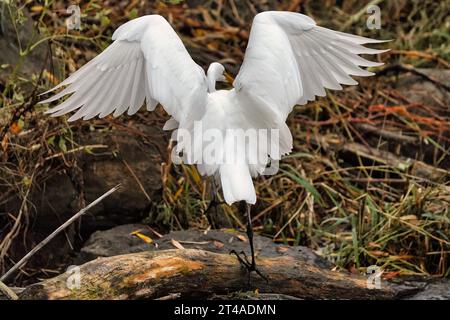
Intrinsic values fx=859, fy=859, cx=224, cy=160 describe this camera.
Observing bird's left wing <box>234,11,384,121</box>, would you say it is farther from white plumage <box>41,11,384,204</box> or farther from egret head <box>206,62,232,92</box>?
egret head <box>206,62,232,92</box>

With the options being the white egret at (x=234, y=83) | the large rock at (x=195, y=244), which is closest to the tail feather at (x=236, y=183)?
the white egret at (x=234, y=83)

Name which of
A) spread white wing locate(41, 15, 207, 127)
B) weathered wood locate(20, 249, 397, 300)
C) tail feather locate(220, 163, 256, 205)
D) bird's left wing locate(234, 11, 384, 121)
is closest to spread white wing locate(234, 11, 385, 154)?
bird's left wing locate(234, 11, 384, 121)

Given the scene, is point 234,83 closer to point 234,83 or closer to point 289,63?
point 234,83

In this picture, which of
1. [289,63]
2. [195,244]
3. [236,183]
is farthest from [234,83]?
[195,244]

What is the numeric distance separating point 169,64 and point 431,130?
2.58 m

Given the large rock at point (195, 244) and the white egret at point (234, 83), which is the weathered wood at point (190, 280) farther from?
the large rock at point (195, 244)

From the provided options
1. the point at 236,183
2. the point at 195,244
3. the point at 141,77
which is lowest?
the point at 195,244

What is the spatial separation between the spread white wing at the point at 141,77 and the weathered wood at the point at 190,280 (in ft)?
1.88

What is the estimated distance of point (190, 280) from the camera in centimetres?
322

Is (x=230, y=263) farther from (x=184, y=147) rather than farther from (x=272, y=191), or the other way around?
(x=272, y=191)

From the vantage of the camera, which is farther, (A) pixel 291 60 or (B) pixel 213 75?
(B) pixel 213 75

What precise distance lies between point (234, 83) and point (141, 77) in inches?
21.3

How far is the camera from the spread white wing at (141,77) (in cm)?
344

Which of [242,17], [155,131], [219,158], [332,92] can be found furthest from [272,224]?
[242,17]
